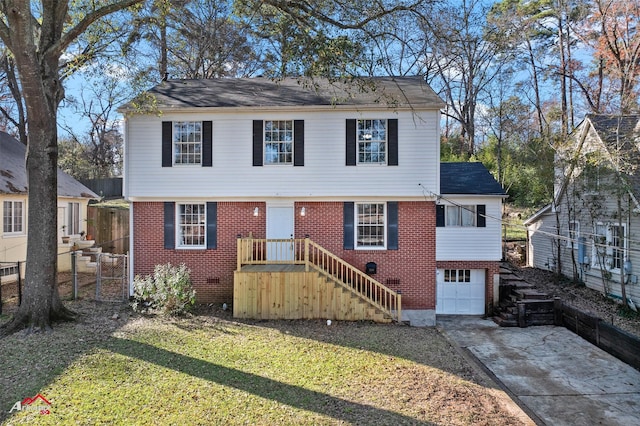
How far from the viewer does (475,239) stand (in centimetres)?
1308

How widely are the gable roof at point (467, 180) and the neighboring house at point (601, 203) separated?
2960 millimetres

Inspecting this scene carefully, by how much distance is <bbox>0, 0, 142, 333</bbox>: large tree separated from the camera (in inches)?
295

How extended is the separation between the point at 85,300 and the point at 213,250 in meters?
3.82

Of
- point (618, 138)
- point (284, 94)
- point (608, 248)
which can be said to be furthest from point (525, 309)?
point (284, 94)

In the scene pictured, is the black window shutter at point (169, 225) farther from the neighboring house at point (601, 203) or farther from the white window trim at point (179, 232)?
the neighboring house at point (601, 203)

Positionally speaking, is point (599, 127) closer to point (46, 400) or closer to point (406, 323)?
point (406, 323)

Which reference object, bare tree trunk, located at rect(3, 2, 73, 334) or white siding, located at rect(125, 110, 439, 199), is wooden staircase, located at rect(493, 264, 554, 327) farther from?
bare tree trunk, located at rect(3, 2, 73, 334)

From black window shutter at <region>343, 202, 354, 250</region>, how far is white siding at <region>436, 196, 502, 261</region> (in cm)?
417

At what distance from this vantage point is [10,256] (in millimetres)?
12570

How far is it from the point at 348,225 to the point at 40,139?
8.04 metres

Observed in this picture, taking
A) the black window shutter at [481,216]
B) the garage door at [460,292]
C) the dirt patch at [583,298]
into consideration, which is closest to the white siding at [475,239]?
the black window shutter at [481,216]

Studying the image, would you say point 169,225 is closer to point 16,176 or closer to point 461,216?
point 16,176

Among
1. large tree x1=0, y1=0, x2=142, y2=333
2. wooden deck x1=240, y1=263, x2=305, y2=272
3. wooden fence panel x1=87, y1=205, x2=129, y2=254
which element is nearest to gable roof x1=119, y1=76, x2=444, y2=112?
large tree x1=0, y1=0, x2=142, y2=333

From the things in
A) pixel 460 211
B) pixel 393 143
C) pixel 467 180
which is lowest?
pixel 460 211
